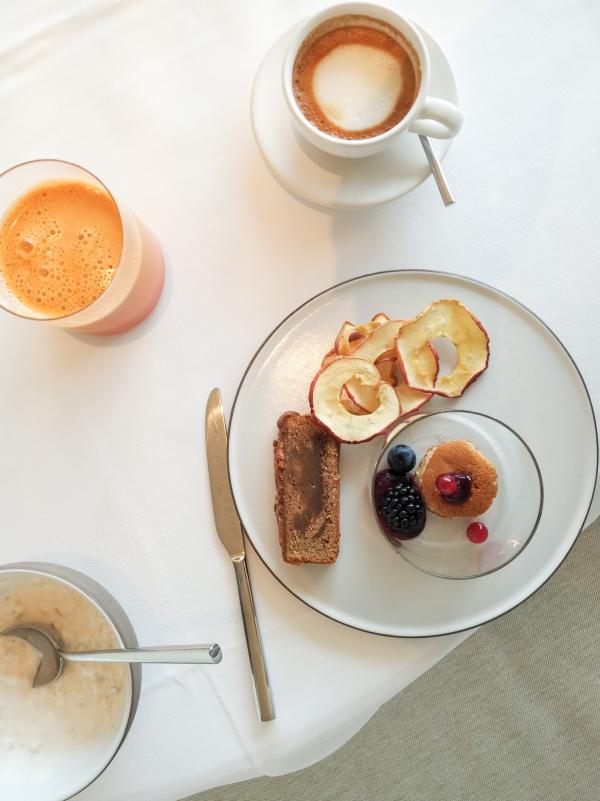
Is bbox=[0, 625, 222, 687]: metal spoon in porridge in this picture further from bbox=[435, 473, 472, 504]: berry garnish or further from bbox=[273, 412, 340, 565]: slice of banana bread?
bbox=[435, 473, 472, 504]: berry garnish

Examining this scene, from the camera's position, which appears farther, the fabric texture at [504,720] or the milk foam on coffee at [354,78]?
the fabric texture at [504,720]

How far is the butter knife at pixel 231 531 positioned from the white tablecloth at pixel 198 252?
2 centimetres

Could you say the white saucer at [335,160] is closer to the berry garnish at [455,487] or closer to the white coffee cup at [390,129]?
the white coffee cup at [390,129]

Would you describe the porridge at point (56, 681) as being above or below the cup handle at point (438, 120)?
below

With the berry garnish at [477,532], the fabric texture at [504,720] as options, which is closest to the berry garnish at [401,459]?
the berry garnish at [477,532]

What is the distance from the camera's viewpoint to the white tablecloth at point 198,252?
993 mm

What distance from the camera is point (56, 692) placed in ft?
3.14

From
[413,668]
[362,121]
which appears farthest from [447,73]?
[413,668]

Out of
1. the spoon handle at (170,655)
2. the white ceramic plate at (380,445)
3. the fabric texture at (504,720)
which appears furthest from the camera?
the fabric texture at (504,720)

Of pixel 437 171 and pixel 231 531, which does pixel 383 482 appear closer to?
pixel 231 531

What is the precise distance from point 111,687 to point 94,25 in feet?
3.43

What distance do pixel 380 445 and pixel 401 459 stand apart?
3.5 inches

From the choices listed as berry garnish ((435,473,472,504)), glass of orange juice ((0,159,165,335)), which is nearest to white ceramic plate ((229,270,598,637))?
berry garnish ((435,473,472,504))

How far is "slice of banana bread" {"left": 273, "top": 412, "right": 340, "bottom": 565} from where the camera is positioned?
36.8 inches
